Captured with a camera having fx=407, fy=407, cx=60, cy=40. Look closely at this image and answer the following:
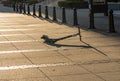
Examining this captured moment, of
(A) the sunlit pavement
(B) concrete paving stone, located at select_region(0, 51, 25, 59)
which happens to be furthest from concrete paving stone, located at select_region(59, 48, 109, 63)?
(B) concrete paving stone, located at select_region(0, 51, 25, 59)

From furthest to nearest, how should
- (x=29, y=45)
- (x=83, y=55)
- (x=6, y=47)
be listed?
(x=29, y=45), (x=6, y=47), (x=83, y=55)

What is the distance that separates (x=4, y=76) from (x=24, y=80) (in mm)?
585

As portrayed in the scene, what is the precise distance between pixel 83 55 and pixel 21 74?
110 inches

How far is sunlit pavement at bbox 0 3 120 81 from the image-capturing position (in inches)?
344

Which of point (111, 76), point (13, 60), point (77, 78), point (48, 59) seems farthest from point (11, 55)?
point (111, 76)

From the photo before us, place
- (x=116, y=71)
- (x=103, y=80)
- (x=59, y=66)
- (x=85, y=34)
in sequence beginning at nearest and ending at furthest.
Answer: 1. (x=103, y=80)
2. (x=116, y=71)
3. (x=59, y=66)
4. (x=85, y=34)

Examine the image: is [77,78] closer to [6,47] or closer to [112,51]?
[112,51]

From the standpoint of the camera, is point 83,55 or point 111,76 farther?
point 83,55

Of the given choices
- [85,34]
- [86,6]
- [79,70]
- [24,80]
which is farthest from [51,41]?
[86,6]

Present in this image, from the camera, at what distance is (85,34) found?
16.6m

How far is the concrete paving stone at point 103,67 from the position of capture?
9250 millimetres

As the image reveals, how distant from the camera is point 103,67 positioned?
9.57 meters

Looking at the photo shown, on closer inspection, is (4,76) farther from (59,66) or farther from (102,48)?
(102,48)

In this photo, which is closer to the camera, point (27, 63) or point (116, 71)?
point (116, 71)
